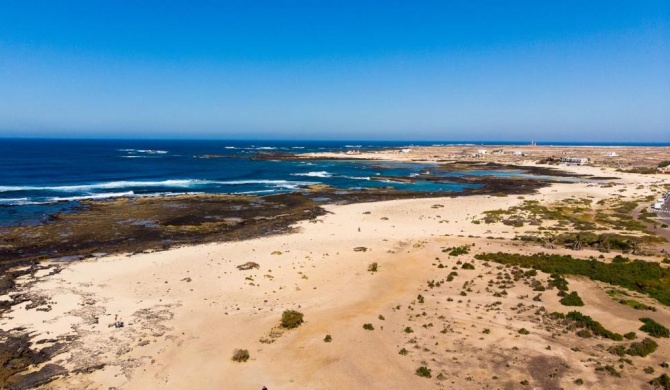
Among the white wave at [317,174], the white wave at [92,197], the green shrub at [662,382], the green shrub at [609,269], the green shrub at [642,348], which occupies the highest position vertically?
the white wave at [317,174]

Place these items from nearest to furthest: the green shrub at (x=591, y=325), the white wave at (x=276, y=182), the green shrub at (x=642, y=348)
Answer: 1. the green shrub at (x=642, y=348)
2. the green shrub at (x=591, y=325)
3. the white wave at (x=276, y=182)

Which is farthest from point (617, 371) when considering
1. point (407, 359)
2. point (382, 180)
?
point (382, 180)

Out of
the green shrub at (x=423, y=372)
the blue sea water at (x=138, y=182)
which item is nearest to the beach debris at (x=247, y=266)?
the green shrub at (x=423, y=372)

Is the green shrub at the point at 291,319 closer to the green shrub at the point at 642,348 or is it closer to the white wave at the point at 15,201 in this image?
the green shrub at the point at 642,348

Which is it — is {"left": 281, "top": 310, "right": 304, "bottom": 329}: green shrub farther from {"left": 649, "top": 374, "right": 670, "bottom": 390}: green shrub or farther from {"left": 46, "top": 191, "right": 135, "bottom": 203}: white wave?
{"left": 46, "top": 191, "right": 135, "bottom": 203}: white wave

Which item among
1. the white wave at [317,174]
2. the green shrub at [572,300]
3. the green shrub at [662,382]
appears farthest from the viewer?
the white wave at [317,174]

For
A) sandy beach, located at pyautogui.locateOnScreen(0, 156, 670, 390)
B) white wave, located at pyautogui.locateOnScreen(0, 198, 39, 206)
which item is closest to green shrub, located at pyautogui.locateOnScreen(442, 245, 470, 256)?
sandy beach, located at pyautogui.locateOnScreen(0, 156, 670, 390)

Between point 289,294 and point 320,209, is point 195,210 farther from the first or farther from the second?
point 289,294

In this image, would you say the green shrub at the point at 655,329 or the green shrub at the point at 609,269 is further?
the green shrub at the point at 609,269
